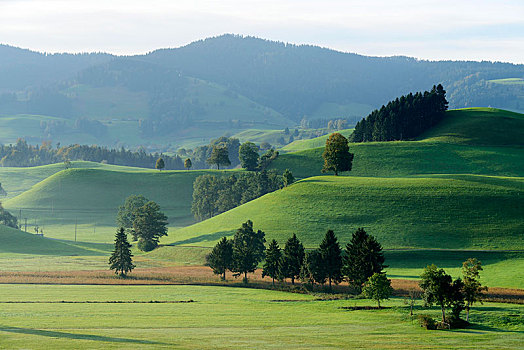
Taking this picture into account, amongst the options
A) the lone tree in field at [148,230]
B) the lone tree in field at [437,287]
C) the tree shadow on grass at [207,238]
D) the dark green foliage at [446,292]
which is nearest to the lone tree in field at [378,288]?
the lone tree in field at [437,287]

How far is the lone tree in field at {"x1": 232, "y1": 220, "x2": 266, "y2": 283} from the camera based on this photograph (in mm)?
105188

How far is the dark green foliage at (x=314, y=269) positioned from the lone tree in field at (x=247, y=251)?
13.1 m

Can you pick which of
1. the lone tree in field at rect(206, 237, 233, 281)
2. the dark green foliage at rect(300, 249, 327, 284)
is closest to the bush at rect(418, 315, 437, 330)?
the dark green foliage at rect(300, 249, 327, 284)

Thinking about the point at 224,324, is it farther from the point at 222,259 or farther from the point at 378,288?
the point at 222,259

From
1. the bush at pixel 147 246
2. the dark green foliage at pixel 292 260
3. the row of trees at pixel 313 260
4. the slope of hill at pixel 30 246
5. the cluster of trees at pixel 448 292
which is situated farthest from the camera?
the bush at pixel 147 246

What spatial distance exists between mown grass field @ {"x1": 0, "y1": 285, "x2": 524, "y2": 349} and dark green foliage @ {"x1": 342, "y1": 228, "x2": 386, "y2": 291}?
6385mm

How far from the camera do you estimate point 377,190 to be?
150 m

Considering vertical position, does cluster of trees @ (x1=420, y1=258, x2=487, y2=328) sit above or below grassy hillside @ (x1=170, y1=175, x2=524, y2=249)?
below

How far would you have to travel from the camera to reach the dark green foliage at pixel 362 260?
86262 mm

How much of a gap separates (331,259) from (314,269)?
293 cm

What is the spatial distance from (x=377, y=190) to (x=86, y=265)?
68.8 meters

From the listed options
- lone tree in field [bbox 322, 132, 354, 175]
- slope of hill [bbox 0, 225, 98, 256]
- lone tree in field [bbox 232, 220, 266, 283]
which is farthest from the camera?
lone tree in field [bbox 322, 132, 354, 175]

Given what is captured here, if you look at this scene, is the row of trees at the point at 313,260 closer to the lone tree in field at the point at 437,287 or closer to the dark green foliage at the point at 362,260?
the dark green foliage at the point at 362,260

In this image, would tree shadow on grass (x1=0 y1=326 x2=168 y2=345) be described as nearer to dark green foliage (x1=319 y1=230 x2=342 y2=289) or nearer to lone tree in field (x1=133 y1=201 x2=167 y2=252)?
dark green foliage (x1=319 y1=230 x2=342 y2=289)
